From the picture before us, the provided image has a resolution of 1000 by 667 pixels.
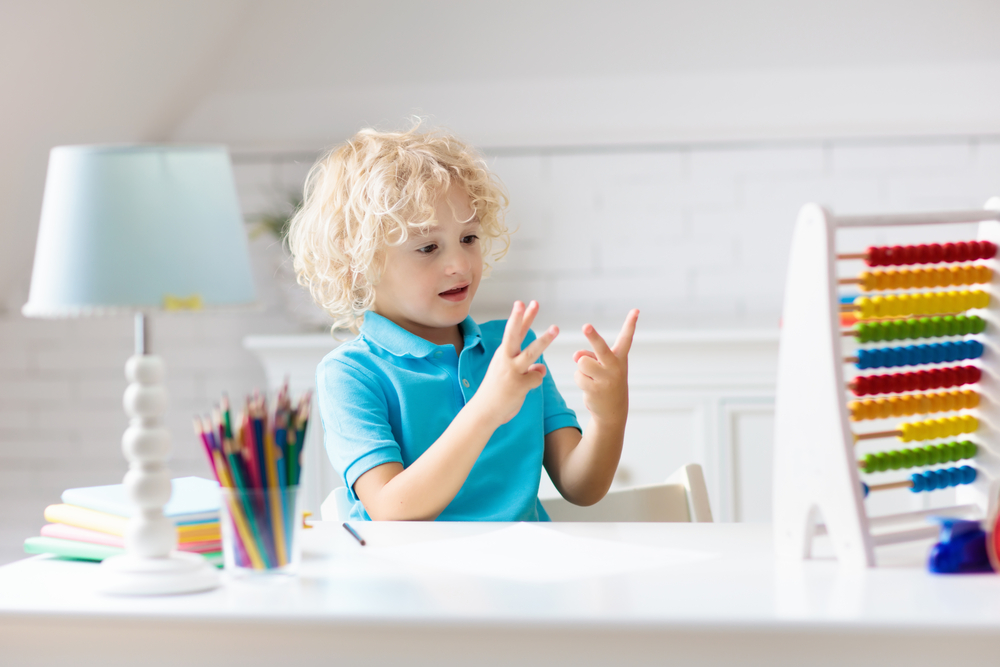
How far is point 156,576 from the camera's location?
872 mm

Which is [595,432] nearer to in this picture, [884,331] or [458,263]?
[458,263]

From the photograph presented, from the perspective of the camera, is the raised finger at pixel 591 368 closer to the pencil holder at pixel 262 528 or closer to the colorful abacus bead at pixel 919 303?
the colorful abacus bead at pixel 919 303

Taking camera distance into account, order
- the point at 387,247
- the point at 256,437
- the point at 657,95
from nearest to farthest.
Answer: the point at 256,437
the point at 387,247
the point at 657,95

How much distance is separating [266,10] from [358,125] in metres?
0.50

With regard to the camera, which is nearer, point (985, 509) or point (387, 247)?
point (985, 509)

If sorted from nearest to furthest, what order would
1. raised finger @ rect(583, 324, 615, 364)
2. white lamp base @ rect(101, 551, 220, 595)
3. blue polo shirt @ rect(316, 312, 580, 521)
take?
white lamp base @ rect(101, 551, 220, 595) → raised finger @ rect(583, 324, 615, 364) → blue polo shirt @ rect(316, 312, 580, 521)

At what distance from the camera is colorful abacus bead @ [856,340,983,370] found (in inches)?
40.6

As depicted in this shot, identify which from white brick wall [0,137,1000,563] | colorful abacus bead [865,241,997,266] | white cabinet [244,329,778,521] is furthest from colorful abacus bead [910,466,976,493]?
white brick wall [0,137,1000,563]

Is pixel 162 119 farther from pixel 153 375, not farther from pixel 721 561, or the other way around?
pixel 721 561

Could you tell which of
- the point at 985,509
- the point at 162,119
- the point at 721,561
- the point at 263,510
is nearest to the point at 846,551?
the point at 721,561

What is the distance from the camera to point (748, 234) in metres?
3.19

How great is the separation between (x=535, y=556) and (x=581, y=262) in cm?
232

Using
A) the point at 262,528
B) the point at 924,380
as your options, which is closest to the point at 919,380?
the point at 924,380

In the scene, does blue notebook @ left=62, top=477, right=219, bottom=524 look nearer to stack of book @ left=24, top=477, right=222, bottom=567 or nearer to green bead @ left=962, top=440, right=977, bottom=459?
stack of book @ left=24, top=477, right=222, bottom=567
